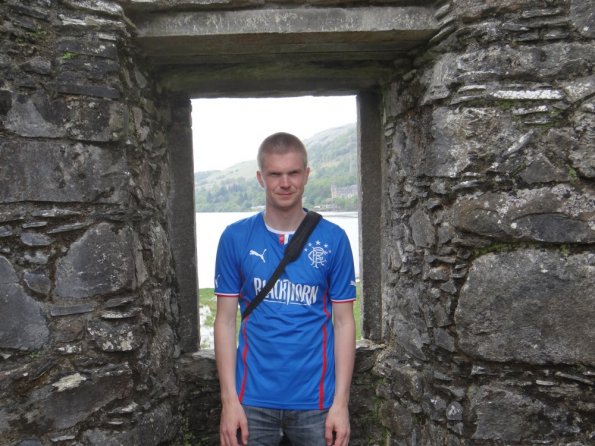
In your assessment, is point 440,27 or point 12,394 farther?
point 440,27

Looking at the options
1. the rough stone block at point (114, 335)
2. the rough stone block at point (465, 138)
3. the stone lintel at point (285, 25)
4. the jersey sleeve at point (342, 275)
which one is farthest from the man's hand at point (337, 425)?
the stone lintel at point (285, 25)

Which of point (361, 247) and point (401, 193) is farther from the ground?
point (401, 193)

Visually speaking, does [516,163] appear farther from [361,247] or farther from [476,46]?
[361,247]

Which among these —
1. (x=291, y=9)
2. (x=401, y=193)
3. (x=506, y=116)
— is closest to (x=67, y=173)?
(x=291, y=9)

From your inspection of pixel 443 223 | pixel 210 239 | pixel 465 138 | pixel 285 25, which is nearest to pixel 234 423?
pixel 443 223

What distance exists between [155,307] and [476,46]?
1963 millimetres

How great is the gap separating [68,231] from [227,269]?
698mm

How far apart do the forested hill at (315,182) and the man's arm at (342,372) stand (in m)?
0.72

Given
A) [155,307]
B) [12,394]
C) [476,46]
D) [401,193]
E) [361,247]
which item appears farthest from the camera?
[361,247]

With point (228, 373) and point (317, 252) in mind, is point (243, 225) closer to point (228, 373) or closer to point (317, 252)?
point (317, 252)

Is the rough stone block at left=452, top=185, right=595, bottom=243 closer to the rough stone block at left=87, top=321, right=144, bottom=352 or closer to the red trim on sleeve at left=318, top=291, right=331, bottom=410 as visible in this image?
the red trim on sleeve at left=318, top=291, right=331, bottom=410

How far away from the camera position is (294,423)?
2.10m

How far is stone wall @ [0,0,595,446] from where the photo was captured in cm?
203

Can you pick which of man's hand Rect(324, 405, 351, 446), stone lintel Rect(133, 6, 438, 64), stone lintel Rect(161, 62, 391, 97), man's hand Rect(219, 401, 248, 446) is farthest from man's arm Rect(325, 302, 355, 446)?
→ stone lintel Rect(161, 62, 391, 97)
